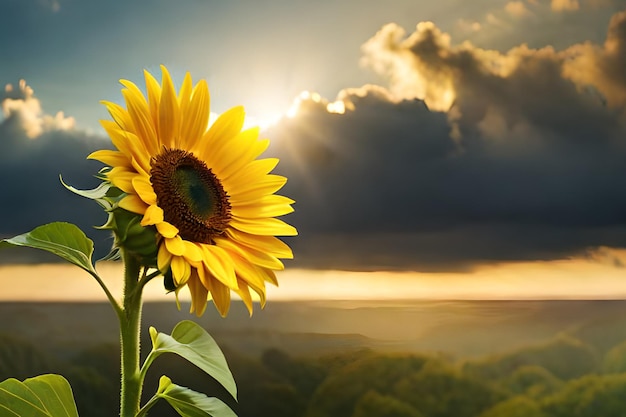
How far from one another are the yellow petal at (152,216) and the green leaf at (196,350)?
0.09m

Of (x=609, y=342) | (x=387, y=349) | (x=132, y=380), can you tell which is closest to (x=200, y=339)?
(x=132, y=380)

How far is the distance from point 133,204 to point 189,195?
7 cm

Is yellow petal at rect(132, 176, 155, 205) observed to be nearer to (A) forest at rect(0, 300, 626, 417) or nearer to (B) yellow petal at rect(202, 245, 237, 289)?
(B) yellow petal at rect(202, 245, 237, 289)

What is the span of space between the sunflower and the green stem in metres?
0.03

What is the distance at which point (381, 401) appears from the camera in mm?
1782

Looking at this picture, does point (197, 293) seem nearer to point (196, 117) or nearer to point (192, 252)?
point (192, 252)

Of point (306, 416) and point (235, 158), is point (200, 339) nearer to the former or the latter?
point (235, 158)

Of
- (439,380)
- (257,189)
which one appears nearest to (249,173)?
(257,189)

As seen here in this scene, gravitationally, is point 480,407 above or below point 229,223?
below

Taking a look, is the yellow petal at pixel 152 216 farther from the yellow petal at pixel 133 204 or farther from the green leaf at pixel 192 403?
the green leaf at pixel 192 403

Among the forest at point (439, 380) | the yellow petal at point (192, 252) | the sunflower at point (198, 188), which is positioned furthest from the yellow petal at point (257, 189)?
the forest at point (439, 380)

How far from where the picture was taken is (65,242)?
1.50 ft

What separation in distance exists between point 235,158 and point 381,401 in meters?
1.37

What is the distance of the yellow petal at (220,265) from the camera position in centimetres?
44
